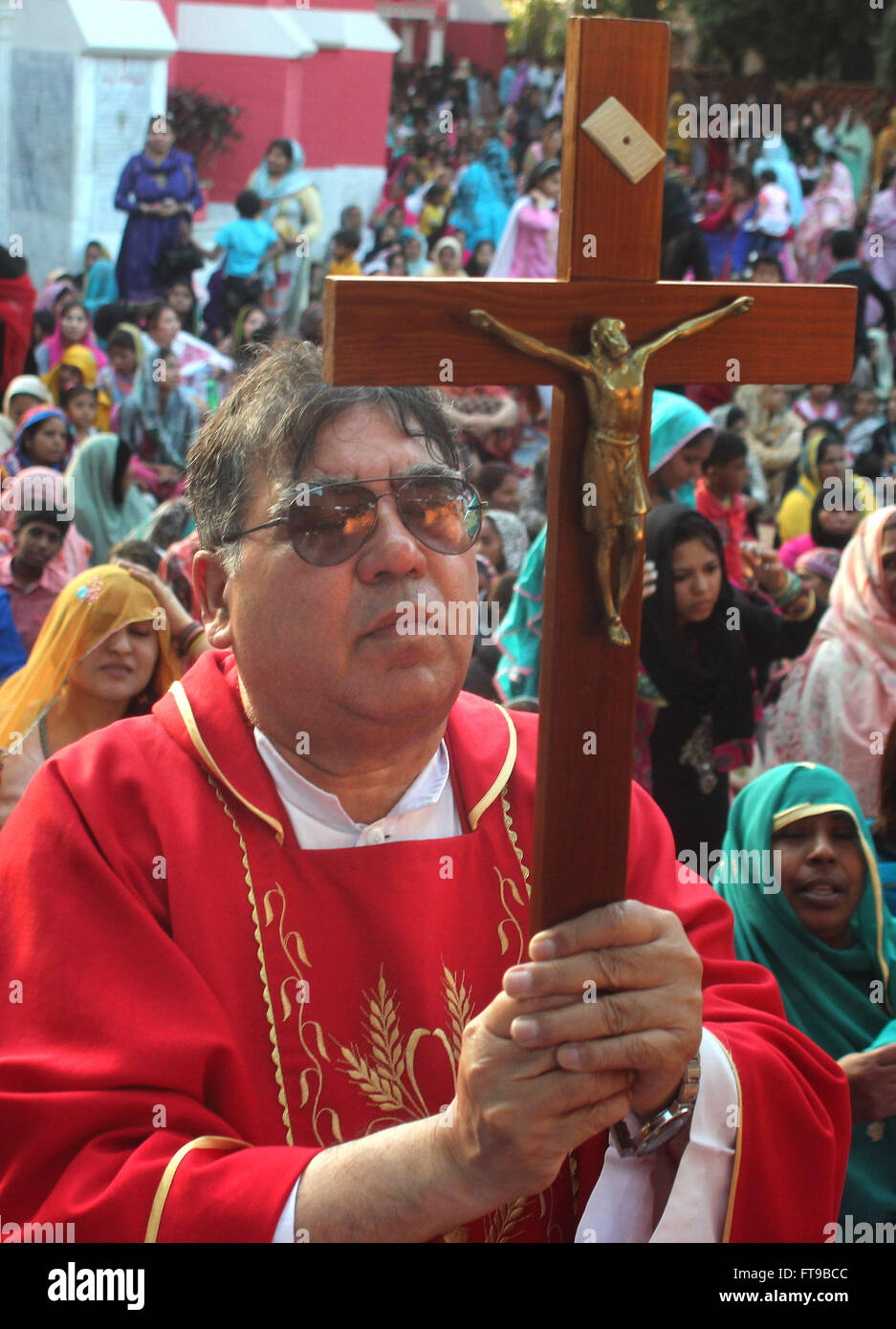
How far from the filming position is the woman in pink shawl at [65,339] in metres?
11.8

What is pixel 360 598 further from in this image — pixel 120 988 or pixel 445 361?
pixel 120 988

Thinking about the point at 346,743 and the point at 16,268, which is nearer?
the point at 346,743

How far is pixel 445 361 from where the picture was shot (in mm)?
1871

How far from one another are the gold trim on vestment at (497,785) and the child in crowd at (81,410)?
757 centimetres

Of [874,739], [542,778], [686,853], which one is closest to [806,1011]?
[686,853]

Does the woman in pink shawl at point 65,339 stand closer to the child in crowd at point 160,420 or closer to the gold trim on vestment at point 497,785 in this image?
the child in crowd at point 160,420

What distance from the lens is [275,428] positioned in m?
2.15

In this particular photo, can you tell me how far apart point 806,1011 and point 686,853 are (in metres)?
1.23

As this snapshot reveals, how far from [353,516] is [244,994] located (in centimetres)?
63

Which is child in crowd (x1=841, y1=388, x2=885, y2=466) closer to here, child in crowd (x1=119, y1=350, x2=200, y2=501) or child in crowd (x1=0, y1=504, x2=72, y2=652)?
child in crowd (x1=119, y1=350, x2=200, y2=501)
